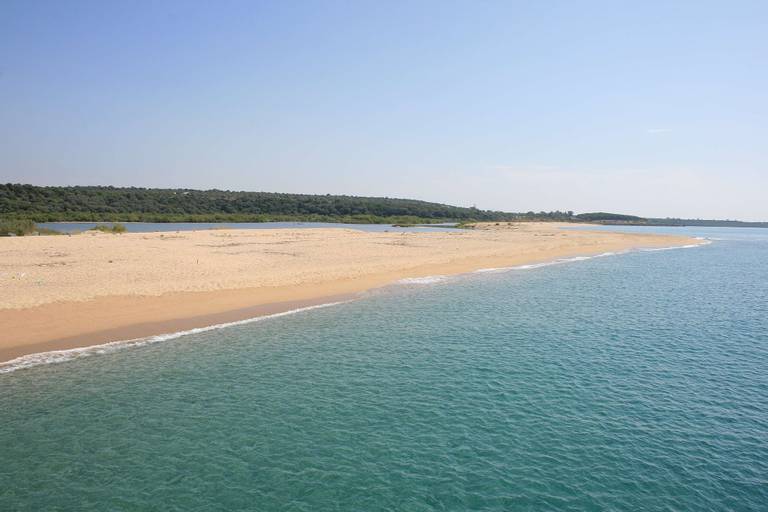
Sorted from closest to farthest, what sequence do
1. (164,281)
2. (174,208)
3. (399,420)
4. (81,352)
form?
1. (399,420)
2. (81,352)
3. (164,281)
4. (174,208)

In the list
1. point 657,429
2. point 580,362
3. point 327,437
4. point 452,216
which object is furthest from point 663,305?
point 452,216

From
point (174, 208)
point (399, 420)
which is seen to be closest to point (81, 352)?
point (399, 420)

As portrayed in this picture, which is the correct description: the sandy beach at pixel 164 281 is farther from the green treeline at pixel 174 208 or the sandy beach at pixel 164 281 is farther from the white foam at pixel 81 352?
the green treeline at pixel 174 208

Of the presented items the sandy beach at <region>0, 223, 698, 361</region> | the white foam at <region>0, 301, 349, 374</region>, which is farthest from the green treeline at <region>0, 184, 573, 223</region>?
the white foam at <region>0, 301, 349, 374</region>

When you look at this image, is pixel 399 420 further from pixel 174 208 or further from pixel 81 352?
pixel 174 208

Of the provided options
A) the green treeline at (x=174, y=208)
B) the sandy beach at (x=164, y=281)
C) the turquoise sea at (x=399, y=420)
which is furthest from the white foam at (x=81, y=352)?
the green treeline at (x=174, y=208)

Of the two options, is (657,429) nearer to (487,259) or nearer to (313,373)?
(313,373)

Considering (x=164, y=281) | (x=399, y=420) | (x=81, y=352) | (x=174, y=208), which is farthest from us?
(x=174, y=208)
